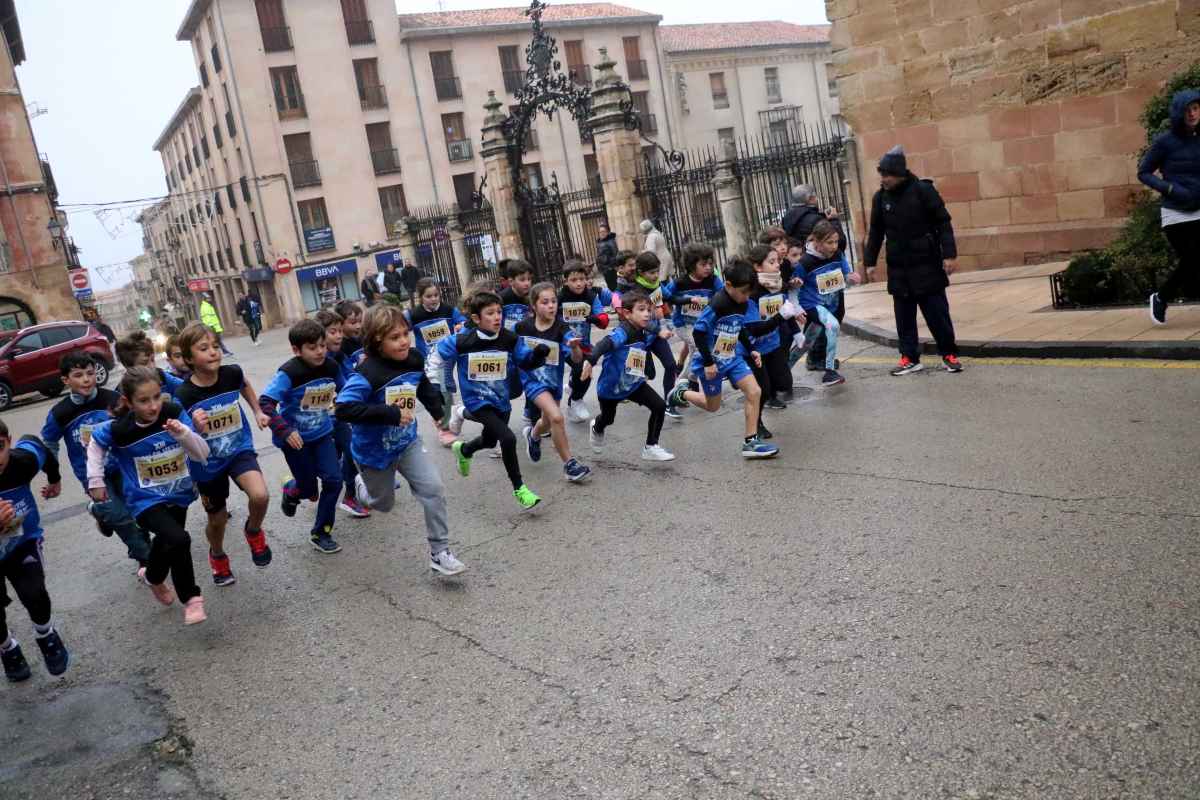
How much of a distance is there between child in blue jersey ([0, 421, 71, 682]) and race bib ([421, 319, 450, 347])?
4.53m

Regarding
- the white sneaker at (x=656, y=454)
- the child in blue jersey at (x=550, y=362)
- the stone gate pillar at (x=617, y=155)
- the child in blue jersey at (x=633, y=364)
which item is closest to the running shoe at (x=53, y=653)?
the child in blue jersey at (x=550, y=362)

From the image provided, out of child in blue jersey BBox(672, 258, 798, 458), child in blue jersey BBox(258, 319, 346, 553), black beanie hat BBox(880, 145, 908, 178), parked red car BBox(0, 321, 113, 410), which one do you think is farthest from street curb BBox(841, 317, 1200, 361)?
parked red car BBox(0, 321, 113, 410)

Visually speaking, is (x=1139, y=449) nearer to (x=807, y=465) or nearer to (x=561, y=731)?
(x=807, y=465)

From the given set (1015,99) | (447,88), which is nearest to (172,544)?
(1015,99)

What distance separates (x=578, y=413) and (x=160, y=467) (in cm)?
443

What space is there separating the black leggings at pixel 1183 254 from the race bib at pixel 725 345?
141 inches

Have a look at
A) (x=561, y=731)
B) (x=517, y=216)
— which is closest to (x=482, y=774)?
(x=561, y=731)

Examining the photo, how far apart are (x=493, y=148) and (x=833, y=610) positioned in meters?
20.7

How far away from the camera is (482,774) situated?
323 centimetres

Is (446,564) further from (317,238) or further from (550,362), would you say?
(317,238)

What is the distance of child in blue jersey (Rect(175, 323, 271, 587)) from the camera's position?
18.4 ft

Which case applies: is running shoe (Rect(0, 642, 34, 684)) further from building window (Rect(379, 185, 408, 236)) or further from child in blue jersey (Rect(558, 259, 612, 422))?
building window (Rect(379, 185, 408, 236))

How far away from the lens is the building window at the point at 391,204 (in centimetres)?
4369

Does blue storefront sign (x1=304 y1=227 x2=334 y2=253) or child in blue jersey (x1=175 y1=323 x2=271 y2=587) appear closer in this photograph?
child in blue jersey (x1=175 y1=323 x2=271 y2=587)
